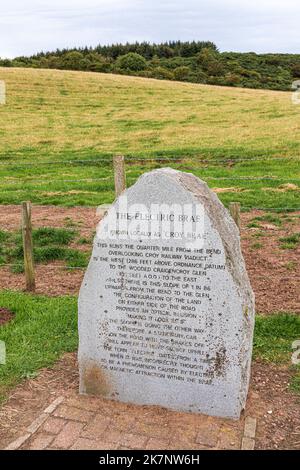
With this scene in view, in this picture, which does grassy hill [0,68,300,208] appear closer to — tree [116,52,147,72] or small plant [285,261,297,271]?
small plant [285,261,297,271]

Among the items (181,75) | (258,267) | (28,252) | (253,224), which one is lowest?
(258,267)

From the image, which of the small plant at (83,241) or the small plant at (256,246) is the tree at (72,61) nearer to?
the small plant at (83,241)

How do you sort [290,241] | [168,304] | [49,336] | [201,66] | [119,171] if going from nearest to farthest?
[168,304] < [49,336] < [119,171] < [290,241] < [201,66]

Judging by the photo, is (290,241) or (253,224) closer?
(290,241)

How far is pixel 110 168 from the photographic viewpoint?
21047mm

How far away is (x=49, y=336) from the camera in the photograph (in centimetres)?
684

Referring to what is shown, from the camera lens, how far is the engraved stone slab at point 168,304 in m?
5.15

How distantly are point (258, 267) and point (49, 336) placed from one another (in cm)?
400

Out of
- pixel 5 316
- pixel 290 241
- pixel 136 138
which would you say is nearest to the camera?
pixel 5 316

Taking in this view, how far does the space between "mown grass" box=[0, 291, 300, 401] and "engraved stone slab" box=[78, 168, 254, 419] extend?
80 cm

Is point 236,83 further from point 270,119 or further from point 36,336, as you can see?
point 36,336

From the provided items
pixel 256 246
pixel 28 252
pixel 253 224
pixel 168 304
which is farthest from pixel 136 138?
pixel 168 304

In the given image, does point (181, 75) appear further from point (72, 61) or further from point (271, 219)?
point (271, 219)

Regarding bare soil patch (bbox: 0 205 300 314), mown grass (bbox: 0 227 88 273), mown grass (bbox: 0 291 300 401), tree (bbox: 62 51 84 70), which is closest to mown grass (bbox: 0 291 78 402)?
mown grass (bbox: 0 291 300 401)
